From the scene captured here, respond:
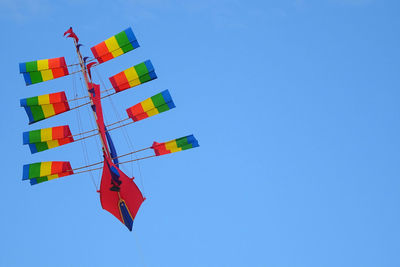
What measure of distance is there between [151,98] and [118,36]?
3588 millimetres

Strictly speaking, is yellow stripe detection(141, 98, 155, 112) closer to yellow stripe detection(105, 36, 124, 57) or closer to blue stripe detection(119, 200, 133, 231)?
yellow stripe detection(105, 36, 124, 57)

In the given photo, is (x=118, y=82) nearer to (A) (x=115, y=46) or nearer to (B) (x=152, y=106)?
(A) (x=115, y=46)

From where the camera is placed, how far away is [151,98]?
72.3 m

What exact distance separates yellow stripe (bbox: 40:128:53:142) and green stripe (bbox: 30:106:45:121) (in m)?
0.77

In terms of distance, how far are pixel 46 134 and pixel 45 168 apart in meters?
1.67

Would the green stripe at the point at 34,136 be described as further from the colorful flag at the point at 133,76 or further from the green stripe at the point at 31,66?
the colorful flag at the point at 133,76

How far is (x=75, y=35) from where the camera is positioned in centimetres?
7331

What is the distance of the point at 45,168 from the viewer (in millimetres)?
71938

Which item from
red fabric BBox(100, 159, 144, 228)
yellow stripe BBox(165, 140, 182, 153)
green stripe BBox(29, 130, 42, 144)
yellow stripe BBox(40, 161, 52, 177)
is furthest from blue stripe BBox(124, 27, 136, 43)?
yellow stripe BBox(40, 161, 52, 177)

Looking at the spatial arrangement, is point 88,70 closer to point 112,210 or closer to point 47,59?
point 47,59

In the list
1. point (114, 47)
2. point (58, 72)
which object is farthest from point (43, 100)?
point (114, 47)

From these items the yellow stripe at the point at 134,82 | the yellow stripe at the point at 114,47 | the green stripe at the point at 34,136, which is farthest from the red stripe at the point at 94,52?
the green stripe at the point at 34,136

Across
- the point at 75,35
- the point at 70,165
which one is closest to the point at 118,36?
the point at 75,35

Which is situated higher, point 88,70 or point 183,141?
point 88,70
